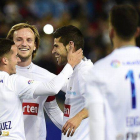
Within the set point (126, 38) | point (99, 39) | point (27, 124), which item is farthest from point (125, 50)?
point (99, 39)

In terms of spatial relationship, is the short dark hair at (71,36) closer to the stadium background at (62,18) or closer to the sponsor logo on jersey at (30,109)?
the sponsor logo on jersey at (30,109)

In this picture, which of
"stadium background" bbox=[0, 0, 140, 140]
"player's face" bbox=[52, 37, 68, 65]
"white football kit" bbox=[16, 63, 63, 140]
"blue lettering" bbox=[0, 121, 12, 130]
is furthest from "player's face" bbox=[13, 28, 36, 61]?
"stadium background" bbox=[0, 0, 140, 140]

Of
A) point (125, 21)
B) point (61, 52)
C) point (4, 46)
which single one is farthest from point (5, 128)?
point (125, 21)

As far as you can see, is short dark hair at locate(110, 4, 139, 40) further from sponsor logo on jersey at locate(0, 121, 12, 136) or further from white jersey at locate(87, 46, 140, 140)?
sponsor logo on jersey at locate(0, 121, 12, 136)

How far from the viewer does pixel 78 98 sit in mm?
4957

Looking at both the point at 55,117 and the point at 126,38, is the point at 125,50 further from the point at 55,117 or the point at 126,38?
the point at 55,117

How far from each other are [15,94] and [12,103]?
9cm

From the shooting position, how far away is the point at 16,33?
5.78 meters

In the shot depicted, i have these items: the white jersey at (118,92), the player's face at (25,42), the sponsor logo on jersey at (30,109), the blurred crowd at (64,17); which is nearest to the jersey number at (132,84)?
the white jersey at (118,92)

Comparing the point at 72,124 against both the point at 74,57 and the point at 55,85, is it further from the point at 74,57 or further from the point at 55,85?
the point at 74,57

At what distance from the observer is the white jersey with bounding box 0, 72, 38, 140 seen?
4574 mm

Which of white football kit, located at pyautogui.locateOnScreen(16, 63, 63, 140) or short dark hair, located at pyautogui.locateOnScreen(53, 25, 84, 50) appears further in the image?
white football kit, located at pyautogui.locateOnScreen(16, 63, 63, 140)

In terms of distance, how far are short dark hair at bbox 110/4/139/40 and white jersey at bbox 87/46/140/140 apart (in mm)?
109

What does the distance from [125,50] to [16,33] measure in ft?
8.47
